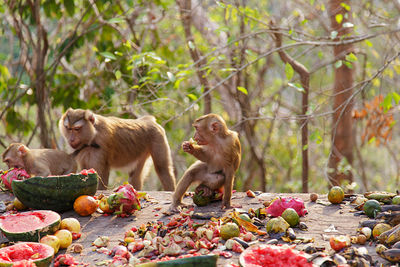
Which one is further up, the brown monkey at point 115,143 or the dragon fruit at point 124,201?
the brown monkey at point 115,143

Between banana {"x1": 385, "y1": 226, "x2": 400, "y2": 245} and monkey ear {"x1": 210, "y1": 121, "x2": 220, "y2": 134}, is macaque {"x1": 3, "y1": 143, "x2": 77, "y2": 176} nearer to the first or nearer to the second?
monkey ear {"x1": 210, "y1": 121, "x2": 220, "y2": 134}

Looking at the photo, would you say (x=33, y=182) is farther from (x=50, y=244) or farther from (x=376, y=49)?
(x=376, y=49)

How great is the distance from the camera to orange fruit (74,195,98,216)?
15.8 ft

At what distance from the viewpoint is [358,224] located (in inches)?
172

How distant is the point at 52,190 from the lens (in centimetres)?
480

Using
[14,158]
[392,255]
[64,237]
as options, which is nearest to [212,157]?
[64,237]

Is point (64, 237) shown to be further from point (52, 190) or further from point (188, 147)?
point (188, 147)

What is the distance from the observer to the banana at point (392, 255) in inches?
136

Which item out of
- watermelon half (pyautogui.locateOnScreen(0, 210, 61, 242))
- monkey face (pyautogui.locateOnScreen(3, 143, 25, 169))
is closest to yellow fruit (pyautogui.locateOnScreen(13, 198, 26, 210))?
monkey face (pyautogui.locateOnScreen(3, 143, 25, 169))

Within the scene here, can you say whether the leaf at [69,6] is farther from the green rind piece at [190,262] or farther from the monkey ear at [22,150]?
the green rind piece at [190,262]

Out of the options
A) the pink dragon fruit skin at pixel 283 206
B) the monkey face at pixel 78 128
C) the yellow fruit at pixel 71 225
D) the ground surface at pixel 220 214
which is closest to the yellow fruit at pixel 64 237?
the ground surface at pixel 220 214

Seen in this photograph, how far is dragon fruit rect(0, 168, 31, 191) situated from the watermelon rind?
0.46 meters

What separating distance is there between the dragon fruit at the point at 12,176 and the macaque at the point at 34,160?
161mm

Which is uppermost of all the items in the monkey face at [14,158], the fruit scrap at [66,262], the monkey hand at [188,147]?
the monkey hand at [188,147]
